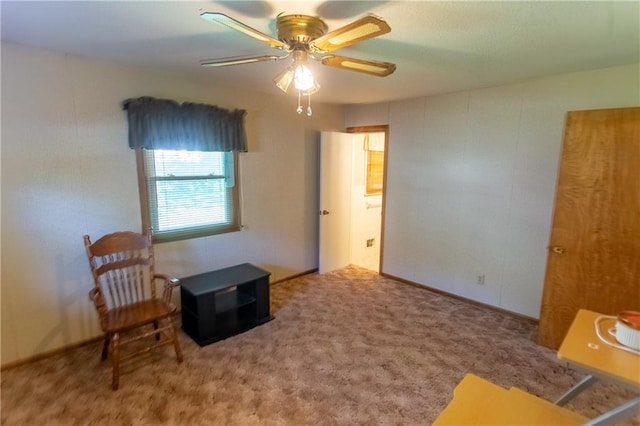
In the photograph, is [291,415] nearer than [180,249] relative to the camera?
Yes

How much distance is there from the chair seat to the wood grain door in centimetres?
317

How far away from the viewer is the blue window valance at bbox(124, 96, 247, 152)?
282cm

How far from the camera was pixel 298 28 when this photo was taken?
164 cm

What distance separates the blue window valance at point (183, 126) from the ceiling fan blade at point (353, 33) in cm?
185

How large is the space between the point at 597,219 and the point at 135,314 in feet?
11.7

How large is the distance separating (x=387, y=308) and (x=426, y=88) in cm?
238

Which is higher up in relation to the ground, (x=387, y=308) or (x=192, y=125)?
(x=192, y=125)

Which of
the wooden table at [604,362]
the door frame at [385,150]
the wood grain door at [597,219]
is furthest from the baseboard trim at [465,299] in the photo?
the wooden table at [604,362]

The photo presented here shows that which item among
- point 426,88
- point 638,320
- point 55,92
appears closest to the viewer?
point 638,320

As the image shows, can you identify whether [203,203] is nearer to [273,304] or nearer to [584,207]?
[273,304]

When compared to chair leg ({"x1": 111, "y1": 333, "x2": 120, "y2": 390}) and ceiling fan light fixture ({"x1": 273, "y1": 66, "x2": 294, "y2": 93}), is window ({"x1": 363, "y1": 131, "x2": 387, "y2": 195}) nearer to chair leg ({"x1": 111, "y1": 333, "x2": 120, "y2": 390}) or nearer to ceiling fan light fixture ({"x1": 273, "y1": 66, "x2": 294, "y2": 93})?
ceiling fan light fixture ({"x1": 273, "y1": 66, "x2": 294, "y2": 93})

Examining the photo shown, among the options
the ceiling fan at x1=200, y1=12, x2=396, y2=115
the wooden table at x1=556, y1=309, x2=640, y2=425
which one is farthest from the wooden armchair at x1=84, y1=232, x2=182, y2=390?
the wooden table at x1=556, y1=309, x2=640, y2=425

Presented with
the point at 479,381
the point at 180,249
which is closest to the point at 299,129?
the point at 180,249

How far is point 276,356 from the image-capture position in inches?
106
